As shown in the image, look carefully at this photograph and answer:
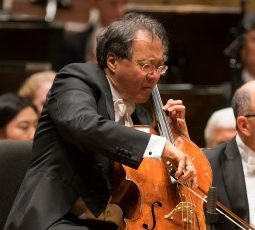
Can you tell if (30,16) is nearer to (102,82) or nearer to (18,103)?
(18,103)

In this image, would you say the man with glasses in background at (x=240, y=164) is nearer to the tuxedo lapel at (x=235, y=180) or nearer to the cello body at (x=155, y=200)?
the tuxedo lapel at (x=235, y=180)

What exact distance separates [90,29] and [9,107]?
7.74 ft

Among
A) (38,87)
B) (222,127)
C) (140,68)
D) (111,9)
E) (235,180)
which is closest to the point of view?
(140,68)

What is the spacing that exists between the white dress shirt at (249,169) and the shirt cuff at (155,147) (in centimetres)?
82

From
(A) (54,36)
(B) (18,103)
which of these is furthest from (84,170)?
(A) (54,36)

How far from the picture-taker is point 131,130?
9.70 feet

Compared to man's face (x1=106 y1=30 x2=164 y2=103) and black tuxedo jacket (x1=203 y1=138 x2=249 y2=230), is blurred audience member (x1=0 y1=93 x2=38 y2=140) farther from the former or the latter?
man's face (x1=106 y1=30 x2=164 y2=103)

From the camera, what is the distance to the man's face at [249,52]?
18.5 ft

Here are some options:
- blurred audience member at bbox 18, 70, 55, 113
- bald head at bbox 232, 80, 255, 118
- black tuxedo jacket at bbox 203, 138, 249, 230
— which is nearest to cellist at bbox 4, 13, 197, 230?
black tuxedo jacket at bbox 203, 138, 249, 230

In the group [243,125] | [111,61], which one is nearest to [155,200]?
[111,61]

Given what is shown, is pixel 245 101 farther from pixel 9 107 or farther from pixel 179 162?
pixel 9 107

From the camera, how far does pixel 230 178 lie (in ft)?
11.8

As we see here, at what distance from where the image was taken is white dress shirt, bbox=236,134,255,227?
358 cm

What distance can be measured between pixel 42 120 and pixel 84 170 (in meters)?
0.27
